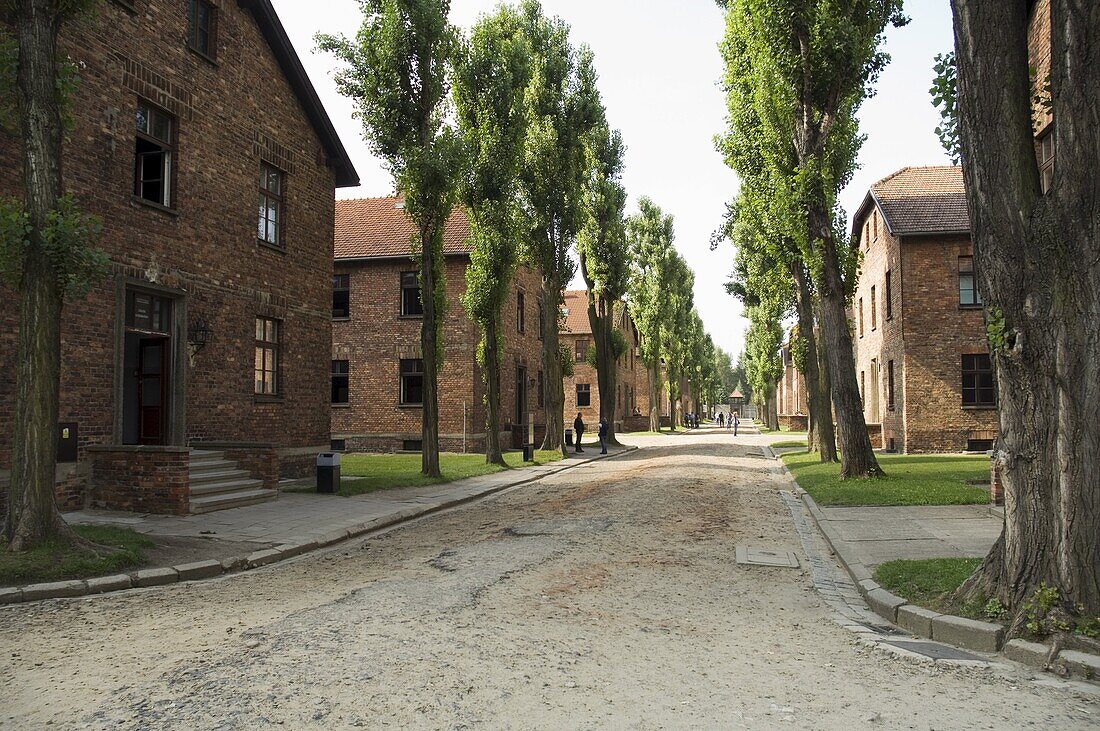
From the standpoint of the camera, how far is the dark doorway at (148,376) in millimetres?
13568

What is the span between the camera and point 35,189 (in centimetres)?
815

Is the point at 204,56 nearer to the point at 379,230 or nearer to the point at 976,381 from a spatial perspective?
the point at 379,230

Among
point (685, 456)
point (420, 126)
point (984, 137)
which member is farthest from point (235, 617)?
point (685, 456)

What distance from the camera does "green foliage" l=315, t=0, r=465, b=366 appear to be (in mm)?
16891

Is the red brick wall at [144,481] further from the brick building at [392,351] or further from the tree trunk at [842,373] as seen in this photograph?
the brick building at [392,351]

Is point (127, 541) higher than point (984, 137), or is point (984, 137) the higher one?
point (984, 137)

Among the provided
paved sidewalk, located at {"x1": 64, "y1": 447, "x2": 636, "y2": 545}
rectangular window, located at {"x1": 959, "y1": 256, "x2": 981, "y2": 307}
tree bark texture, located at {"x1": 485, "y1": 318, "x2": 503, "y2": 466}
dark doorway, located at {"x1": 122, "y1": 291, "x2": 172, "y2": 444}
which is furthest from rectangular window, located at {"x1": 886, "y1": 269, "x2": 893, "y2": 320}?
dark doorway, located at {"x1": 122, "y1": 291, "x2": 172, "y2": 444}

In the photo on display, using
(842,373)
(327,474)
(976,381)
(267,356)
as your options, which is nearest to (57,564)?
(327,474)

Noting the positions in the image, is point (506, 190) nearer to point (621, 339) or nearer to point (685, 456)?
point (685, 456)

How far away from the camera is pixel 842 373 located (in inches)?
642

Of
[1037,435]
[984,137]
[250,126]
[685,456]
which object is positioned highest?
[250,126]

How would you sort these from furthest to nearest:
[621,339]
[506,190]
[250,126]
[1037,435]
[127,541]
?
1. [621,339]
2. [506,190]
3. [250,126]
4. [127,541]
5. [1037,435]

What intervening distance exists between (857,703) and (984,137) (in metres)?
4.30

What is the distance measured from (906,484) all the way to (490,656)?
1239 centimetres
